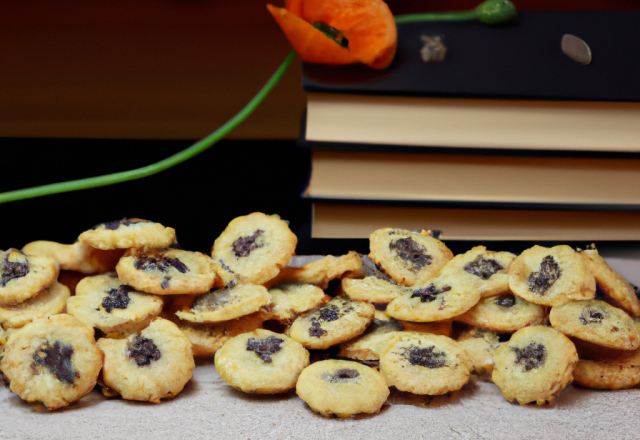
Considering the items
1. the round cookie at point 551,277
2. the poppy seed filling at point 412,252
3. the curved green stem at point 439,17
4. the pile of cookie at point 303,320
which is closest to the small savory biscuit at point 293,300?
the pile of cookie at point 303,320

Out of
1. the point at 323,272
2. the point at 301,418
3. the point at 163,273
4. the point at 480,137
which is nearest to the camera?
the point at 301,418

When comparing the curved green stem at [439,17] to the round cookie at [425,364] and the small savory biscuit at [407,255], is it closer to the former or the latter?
the small savory biscuit at [407,255]

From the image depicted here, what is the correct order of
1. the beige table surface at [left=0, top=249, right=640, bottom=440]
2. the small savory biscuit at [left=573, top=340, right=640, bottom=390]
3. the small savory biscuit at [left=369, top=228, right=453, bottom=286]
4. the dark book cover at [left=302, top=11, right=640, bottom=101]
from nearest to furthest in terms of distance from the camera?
the beige table surface at [left=0, top=249, right=640, bottom=440] < the small savory biscuit at [left=573, top=340, right=640, bottom=390] < the small savory biscuit at [left=369, top=228, right=453, bottom=286] < the dark book cover at [left=302, top=11, right=640, bottom=101]

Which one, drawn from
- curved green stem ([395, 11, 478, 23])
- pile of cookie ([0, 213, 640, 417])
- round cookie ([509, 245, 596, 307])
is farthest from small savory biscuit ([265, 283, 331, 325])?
curved green stem ([395, 11, 478, 23])

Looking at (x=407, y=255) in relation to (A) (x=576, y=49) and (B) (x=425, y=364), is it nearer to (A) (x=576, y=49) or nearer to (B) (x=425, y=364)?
(B) (x=425, y=364)

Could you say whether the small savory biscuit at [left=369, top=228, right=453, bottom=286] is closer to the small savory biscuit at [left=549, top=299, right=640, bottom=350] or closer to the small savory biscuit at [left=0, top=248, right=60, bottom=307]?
the small savory biscuit at [left=549, top=299, right=640, bottom=350]

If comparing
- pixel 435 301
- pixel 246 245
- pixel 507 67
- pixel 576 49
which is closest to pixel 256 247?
pixel 246 245
